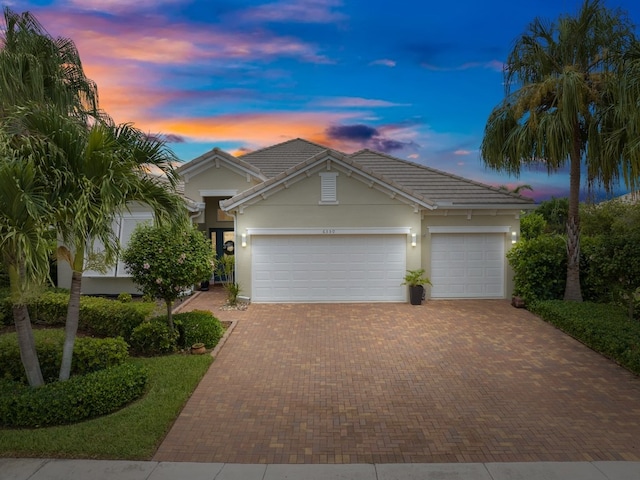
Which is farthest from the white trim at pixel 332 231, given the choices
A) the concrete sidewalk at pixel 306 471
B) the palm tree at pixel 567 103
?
the concrete sidewalk at pixel 306 471

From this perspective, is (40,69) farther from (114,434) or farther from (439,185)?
(439,185)

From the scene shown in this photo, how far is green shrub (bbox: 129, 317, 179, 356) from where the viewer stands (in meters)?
9.29

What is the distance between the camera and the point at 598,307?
11734 millimetres

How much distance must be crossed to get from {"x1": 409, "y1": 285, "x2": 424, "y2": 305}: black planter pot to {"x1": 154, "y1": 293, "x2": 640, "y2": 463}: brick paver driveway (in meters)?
2.64

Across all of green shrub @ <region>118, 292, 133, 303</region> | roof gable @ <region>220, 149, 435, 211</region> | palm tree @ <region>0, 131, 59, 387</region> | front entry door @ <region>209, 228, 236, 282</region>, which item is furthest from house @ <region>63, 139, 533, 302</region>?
palm tree @ <region>0, 131, 59, 387</region>

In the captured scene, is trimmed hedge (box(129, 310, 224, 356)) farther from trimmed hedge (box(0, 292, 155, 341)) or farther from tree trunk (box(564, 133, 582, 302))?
tree trunk (box(564, 133, 582, 302))

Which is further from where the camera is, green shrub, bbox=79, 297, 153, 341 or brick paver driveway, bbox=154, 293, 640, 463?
green shrub, bbox=79, 297, 153, 341

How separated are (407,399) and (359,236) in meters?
8.02

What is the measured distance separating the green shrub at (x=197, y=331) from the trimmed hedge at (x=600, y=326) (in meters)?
8.61

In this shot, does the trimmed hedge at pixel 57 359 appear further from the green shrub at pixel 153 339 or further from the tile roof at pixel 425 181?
the tile roof at pixel 425 181

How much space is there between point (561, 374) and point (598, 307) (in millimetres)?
4526

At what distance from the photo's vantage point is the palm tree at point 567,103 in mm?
11445

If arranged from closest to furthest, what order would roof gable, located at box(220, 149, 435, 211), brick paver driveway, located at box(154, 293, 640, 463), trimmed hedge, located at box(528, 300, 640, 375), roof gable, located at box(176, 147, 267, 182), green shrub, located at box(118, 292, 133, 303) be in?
brick paver driveway, located at box(154, 293, 640, 463) → trimmed hedge, located at box(528, 300, 640, 375) → roof gable, located at box(220, 149, 435, 211) → green shrub, located at box(118, 292, 133, 303) → roof gable, located at box(176, 147, 267, 182)

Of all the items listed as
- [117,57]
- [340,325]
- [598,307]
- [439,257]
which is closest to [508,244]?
[439,257]
